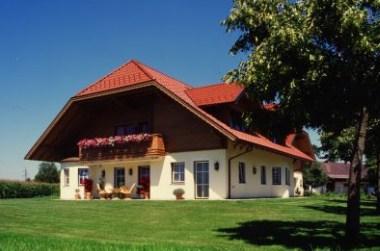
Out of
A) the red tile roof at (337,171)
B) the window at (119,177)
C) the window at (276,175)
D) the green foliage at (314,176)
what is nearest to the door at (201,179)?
the window at (119,177)

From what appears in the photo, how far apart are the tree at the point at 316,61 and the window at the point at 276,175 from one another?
23035mm

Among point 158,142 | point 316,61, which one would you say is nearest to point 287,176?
point 158,142

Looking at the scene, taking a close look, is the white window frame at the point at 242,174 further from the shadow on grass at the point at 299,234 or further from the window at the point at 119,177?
the shadow on grass at the point at 299,234

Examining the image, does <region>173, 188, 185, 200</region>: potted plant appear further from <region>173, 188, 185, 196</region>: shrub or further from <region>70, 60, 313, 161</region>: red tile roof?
<region>70, 60, 313, 161</region>: red tile roof

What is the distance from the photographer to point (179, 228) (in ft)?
47.0

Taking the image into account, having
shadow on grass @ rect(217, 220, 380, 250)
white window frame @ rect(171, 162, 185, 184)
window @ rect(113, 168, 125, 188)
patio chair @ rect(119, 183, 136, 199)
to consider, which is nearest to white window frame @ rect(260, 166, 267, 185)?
white window frame @ rect(171, 162, 185, 184)

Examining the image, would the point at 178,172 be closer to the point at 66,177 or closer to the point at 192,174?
the point at 192,174

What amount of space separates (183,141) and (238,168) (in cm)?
340

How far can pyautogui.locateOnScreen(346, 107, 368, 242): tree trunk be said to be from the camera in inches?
434

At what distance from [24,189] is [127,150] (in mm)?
15312

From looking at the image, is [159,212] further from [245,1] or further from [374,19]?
[374,19]

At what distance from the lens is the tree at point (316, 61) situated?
9.73 meters

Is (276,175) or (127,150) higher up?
(127,150)

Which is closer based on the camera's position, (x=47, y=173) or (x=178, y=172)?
(x=178, y=172)
